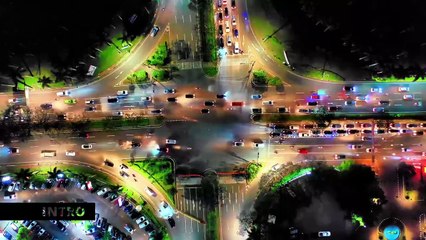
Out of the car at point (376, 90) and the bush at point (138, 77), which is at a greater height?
the bush at point (138, 77)

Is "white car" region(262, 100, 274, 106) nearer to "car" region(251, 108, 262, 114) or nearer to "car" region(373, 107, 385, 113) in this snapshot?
"car" region(251, 108, 262, 114)

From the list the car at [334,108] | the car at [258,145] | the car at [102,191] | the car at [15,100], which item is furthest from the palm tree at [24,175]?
the car at [334,108]

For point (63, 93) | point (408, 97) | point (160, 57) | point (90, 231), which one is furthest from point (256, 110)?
point (90, 231)

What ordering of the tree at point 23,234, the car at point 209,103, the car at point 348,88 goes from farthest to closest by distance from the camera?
1. the car at point 348,88
2. the car at point 209,103
3. the tree at point 23,234

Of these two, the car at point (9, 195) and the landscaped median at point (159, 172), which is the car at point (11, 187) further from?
the landscaped median at point (159, 172)

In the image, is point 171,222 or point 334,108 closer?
point 171,222

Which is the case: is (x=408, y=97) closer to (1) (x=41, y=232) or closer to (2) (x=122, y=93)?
(2) (x=122, y=93)
